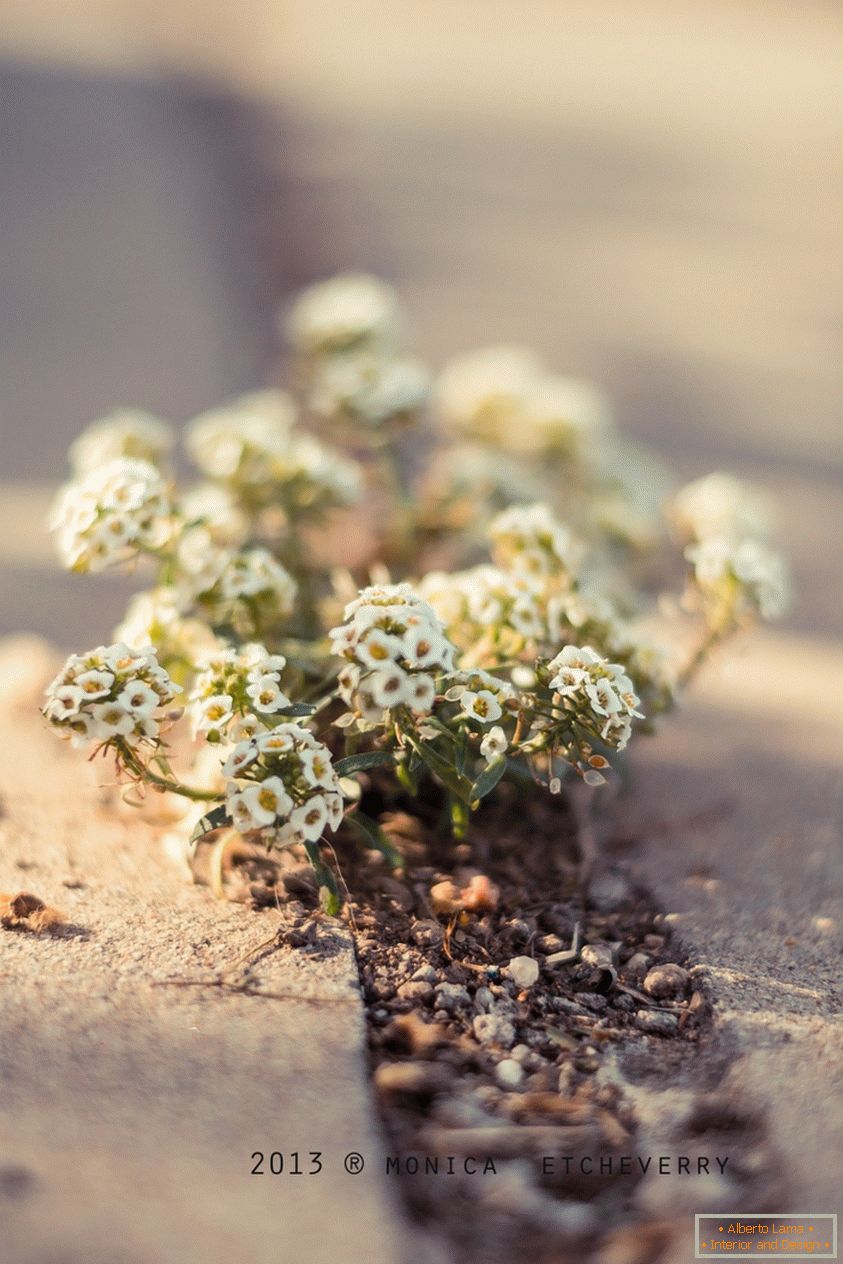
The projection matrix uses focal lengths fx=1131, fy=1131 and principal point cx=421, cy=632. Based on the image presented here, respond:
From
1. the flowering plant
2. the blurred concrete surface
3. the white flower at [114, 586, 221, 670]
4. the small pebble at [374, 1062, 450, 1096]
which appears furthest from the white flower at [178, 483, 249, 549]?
the small pebble at [374, 1062, 450, 1096]

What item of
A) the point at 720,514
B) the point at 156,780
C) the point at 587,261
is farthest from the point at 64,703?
the point at 587,261

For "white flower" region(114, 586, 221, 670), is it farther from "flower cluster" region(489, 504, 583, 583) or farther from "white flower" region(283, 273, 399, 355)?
"white flower" region(283, 273, 399, 355)

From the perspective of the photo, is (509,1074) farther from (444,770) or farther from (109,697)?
(109,697)

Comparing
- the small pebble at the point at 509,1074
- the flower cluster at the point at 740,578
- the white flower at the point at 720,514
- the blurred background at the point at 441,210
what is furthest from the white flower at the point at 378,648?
the blurred background at the point at 441,210

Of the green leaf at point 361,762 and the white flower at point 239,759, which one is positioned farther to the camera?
the green leaf at point 361,762

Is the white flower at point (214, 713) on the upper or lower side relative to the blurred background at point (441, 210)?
lower

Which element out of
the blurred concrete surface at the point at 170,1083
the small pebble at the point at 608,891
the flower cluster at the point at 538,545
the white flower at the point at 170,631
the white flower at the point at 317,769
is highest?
the flower cluster at the point at 538,545

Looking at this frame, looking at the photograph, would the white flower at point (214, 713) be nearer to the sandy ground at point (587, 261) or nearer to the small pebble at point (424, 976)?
the small pebble at point (424, 976)
